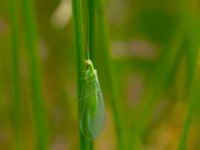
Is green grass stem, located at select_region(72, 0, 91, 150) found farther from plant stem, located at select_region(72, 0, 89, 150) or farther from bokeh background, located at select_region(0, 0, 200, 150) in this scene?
bokeh background, located at select_region(0, 0, 200, 150)

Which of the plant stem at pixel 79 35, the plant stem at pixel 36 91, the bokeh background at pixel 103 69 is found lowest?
the bokeh background at pixel 103 69

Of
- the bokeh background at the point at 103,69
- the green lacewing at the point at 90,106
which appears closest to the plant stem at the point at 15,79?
the green lacewing at the point at 90,106

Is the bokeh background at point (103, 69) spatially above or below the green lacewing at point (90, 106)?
below

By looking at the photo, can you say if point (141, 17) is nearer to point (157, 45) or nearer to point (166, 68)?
point (157, 45)

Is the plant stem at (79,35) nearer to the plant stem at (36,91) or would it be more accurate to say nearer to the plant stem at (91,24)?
the plant stem at (91,24)

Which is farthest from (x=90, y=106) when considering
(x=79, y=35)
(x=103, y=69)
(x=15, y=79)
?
(x=103, y=69)

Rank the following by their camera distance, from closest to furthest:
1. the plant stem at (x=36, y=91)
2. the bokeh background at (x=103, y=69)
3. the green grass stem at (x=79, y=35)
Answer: the green grass stem at (x=79, y=35) → the plant stem at (x=36, y=91) → the bokeh background at (x=103, y=69)

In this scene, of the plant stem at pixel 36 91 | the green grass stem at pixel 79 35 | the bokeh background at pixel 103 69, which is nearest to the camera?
the green grass stem at pixel 79 35

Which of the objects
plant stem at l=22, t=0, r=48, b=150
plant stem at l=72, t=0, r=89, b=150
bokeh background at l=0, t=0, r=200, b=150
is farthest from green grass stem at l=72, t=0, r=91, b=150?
bokeh background at l=0, t=0, r=200, b=150

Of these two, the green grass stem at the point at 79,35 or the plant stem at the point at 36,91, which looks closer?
the green grass stem at the point at 79,35
